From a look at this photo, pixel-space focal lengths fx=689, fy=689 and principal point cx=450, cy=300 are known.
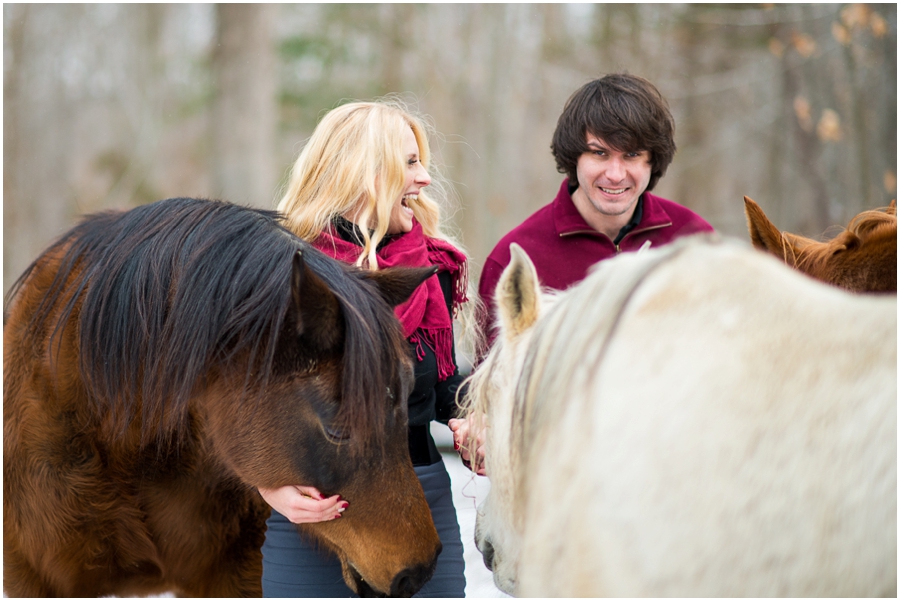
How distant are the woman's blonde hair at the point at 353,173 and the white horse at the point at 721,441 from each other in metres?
1.10

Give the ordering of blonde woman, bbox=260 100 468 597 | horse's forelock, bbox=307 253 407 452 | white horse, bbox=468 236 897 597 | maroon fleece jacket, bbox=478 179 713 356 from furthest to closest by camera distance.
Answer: maroon fleece jacket, bbox=478 179 713 356
blonde woman, bbox=260 100 468 597
horse's forelock, bbox=307 253 407 452
white horse, bbox=468 236 897 597

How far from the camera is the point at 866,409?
0.86m

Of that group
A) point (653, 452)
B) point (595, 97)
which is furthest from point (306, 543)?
point (595, 97)

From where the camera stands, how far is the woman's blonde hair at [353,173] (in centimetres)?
202

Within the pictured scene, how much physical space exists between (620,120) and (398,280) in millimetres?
1013

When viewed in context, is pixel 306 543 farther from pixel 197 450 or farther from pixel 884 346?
pixel 884 346

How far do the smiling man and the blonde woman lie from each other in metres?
0.34

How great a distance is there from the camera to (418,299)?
6.42 feet

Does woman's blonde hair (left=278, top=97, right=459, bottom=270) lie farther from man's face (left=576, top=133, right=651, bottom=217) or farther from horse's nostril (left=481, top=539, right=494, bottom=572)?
horse's nostril (left=481, top=539, right=494, bottom=572)

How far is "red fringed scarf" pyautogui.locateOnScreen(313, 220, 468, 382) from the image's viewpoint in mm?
1959

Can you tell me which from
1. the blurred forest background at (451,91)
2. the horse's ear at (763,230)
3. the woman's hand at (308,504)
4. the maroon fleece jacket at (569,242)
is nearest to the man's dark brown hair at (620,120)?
the maroon fleece jacket at (569,242)

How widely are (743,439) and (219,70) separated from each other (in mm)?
10249

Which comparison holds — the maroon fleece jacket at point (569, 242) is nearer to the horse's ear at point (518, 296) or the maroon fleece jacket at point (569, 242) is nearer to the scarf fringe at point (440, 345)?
the scarf fringe at point (440, 345)

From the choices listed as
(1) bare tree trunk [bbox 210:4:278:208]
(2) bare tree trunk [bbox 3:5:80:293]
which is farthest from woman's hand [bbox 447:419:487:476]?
(1) bare tree trunk [bbox 210:4:278:208]
